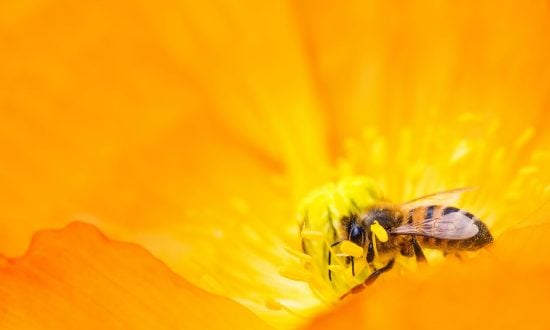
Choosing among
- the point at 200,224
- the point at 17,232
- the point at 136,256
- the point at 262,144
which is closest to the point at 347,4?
the point at 262,144

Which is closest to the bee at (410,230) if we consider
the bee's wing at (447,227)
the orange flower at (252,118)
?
the bee's wing at (447,227)

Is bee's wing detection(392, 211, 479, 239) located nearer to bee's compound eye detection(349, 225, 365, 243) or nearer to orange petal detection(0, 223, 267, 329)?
bee's compound eye detection(349, 225, 365, 243)

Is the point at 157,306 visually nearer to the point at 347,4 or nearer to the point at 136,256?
the point at 136,256

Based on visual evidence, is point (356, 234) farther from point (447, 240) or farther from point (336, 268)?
point (447, 240)

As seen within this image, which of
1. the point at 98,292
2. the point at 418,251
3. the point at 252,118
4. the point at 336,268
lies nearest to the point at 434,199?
the point at 418,251

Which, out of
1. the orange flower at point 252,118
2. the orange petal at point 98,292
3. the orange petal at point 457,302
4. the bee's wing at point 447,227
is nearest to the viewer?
the orange petal at point 457,302

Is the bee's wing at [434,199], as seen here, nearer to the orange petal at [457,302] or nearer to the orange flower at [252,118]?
the orange flower at [252,118]
